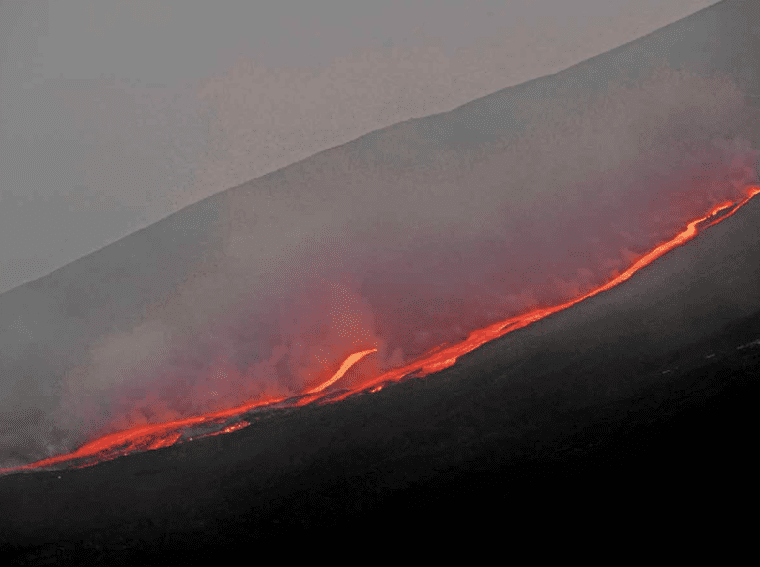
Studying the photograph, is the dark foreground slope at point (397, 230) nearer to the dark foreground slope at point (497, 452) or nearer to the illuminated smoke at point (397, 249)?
the illuminated smoke at point (397, 249)

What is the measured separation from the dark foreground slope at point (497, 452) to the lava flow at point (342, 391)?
1.4 inches

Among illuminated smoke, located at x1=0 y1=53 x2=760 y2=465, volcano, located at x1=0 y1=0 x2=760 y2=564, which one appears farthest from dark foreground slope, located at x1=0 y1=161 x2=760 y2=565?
illuminated smoke, located at x1=0 y1=53 x2=760 y2=465

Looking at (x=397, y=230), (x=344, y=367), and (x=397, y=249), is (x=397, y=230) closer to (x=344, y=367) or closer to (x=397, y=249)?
(x=397, y=249)

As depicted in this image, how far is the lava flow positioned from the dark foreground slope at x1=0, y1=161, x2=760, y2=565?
34mm

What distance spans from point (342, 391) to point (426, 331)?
1.08 ft

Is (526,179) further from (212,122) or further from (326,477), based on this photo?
(326,477)

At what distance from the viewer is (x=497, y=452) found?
59.5 inches

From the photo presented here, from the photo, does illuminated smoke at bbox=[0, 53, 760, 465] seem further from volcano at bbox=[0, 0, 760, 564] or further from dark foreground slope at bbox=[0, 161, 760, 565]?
dark foreground slope at bbox=[0, 161, 760, 565]

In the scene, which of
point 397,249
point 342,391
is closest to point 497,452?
point 342,391

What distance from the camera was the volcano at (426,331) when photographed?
4.95 ft

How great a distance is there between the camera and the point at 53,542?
168cm

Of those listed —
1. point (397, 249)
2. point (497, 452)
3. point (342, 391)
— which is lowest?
point (497, 452)

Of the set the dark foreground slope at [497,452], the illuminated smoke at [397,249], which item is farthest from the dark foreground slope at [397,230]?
the dark foreground slope at [497,452]

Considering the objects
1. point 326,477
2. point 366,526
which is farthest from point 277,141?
point 366,526
